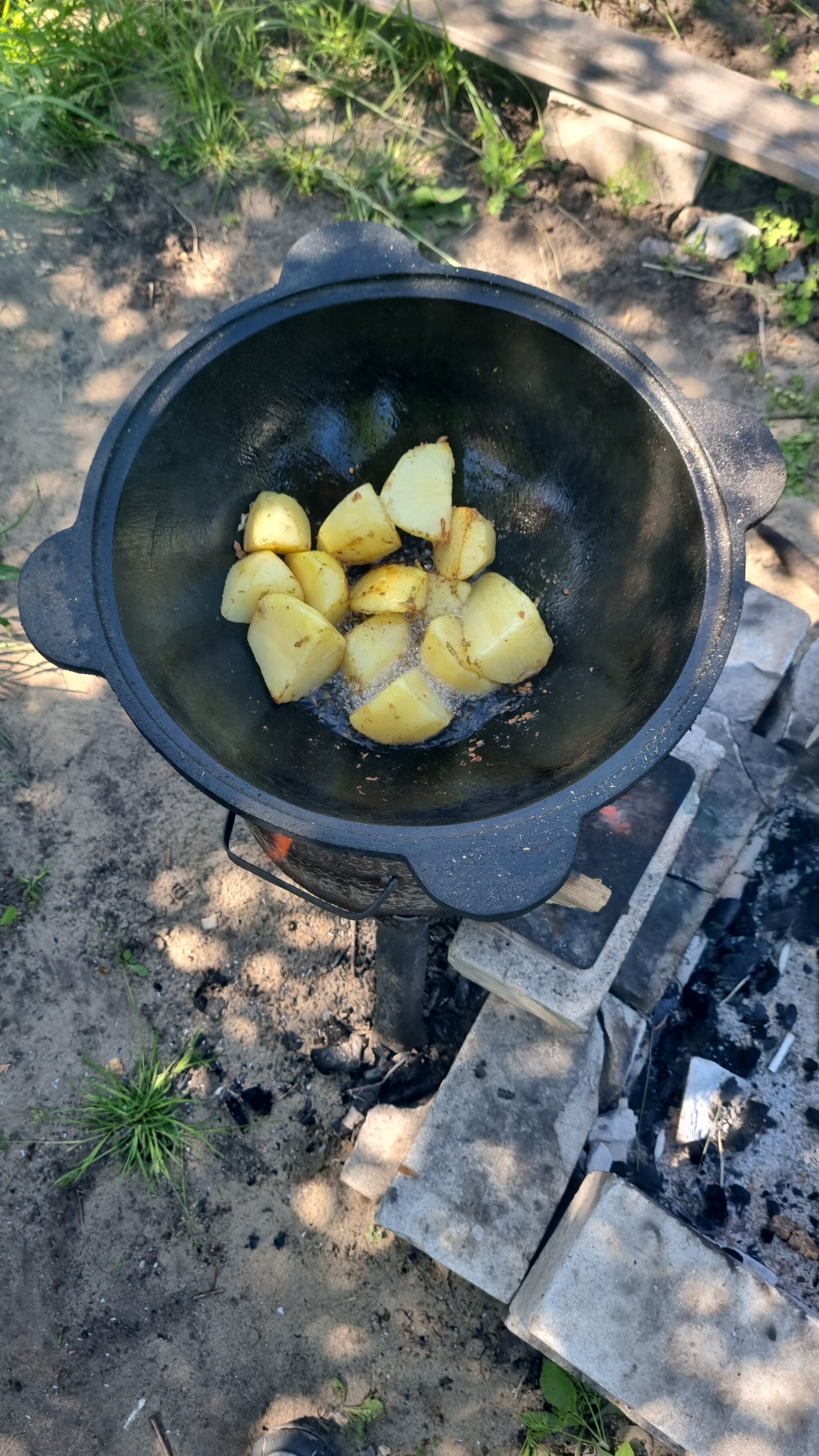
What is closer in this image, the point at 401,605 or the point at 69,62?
the point at 401,605

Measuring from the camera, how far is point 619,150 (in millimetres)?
3670

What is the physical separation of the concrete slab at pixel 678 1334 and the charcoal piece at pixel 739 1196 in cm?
36

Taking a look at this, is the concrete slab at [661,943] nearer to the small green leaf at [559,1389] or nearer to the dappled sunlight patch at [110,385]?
the small green leaf at [559,1389]

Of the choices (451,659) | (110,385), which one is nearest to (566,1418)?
(451,659)

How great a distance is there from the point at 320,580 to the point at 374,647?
0.69 feet

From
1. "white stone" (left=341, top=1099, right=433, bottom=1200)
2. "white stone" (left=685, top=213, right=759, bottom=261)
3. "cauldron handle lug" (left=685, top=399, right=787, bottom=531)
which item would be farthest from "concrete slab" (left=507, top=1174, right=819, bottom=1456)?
"white stone" (left=685, top=213, right=759, bottom=261)

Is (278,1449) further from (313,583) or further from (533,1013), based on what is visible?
(313,583)

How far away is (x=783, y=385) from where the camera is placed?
360 centimetres

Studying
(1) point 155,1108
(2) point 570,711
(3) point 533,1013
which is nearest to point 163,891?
(1) point 155,1108

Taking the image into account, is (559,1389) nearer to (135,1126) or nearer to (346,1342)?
(346,1342)

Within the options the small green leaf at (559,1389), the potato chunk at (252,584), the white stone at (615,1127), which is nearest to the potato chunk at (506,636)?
the potato chunk at (252,584)

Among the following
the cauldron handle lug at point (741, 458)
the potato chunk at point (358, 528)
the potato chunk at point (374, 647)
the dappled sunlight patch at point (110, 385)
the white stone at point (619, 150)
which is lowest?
the dappled sunlight patch at point (110, 385)

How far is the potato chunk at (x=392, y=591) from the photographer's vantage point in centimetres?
210

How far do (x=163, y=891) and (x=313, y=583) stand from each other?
140cm
